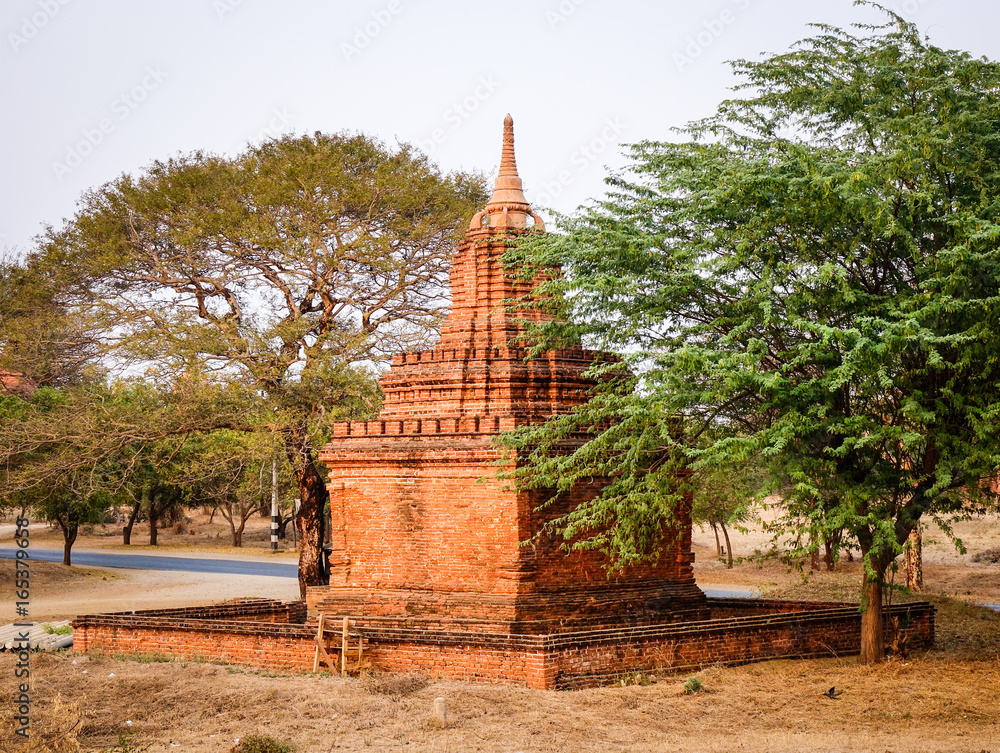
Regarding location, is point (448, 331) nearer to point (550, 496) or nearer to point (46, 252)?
point (550, 496)

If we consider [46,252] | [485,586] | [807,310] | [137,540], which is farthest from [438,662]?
[137,540]

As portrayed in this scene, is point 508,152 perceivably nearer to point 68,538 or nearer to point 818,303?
point 818,303

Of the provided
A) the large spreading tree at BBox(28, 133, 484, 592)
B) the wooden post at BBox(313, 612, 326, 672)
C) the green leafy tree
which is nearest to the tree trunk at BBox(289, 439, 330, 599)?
the large spreading tree at BBox(28, 133, 484, 592)

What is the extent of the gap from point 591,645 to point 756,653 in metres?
2.89

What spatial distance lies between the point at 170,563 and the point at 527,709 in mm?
32377

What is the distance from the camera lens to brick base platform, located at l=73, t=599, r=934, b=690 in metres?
14.0

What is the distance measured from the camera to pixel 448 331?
18266 mm

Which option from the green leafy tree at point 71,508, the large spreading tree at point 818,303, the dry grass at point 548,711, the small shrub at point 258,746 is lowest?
the dry grass at point 548,711

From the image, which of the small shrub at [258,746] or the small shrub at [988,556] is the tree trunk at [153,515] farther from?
the small shrub at [258,746]

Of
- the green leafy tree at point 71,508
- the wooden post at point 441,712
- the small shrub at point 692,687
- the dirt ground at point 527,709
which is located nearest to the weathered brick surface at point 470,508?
the dirt ground at point 527,709

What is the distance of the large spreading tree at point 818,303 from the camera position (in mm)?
13062

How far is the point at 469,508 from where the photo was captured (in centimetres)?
1631

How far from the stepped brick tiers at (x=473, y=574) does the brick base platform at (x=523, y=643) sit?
0.02m

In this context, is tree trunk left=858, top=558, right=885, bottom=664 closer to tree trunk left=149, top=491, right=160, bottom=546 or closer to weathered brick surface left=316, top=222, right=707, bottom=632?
weathered brick surface left=316, top=222, right=707, bottom=632
